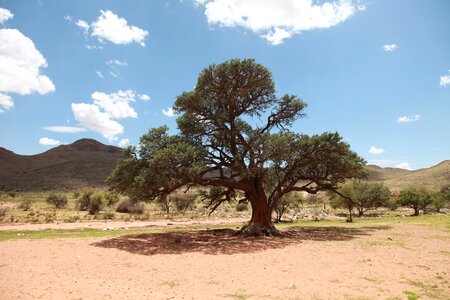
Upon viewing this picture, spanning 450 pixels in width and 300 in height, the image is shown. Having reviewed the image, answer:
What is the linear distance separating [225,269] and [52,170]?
9948 cm

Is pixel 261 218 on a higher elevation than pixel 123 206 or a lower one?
lower

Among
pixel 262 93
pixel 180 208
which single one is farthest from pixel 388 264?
pixel 180 208

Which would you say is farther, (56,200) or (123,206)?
(56,200)

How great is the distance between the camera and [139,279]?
9.96 meters

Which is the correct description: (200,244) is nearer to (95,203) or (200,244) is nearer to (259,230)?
(259,230)

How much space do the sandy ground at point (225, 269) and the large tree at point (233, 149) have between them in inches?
139

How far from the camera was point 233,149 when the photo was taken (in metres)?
20.0

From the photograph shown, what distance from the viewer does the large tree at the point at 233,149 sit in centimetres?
1728

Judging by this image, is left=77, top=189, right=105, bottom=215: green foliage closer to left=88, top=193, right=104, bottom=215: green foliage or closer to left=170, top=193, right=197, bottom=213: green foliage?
left=88, top=193, right=104, bottom=215: green foliage

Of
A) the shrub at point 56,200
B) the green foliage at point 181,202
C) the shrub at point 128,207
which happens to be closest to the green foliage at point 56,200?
the shrub at point 56,200

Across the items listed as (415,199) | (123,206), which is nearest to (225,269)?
(123,206)

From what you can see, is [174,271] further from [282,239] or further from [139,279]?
[282,239]

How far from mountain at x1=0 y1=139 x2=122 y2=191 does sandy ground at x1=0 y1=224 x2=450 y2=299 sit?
59138 mm

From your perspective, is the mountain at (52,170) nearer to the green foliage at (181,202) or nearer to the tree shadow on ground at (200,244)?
the green foliage at (181,202)
